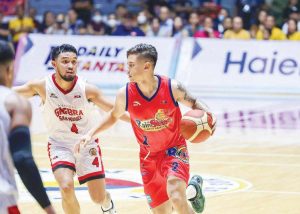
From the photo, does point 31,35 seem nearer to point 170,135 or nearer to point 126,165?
point 126,165

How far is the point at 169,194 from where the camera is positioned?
6941mm

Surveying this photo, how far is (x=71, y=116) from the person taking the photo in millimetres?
7953

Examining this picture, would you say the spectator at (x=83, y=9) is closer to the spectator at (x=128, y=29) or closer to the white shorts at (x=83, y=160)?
the spectator at (x=128, y=29)

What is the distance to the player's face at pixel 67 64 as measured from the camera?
7867 mm

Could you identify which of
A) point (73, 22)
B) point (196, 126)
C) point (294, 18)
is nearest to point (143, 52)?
point (196, 126)

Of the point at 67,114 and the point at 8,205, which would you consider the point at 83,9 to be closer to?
the point at 67,114

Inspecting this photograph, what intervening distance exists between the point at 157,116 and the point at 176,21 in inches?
475

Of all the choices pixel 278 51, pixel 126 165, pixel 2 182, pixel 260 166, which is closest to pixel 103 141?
pixel 126 165

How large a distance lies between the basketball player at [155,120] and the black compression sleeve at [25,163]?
8.52 ft

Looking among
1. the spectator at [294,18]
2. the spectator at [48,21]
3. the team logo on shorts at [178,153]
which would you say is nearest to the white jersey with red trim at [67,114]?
the team logo on shorts at [178,153]

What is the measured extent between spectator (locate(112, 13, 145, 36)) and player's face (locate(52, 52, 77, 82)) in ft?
34.8

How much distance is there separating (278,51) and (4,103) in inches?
496

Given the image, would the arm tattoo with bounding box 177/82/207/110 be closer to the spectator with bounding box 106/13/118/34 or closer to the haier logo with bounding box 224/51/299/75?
the haier logo with bounding box 224/51/299/75

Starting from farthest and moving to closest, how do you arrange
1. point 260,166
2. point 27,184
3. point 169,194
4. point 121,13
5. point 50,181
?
point 121,13
point 260,166
point 50,181
point 169,194
point 27,184
